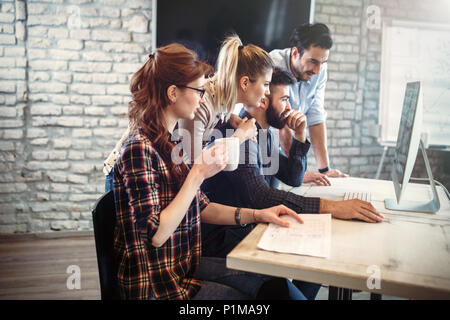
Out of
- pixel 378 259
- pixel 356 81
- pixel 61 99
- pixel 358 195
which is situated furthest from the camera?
pixel 356 81

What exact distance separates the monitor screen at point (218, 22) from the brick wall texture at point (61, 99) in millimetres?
198

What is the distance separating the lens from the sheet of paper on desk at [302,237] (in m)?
1.02

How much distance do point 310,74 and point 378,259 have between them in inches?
60.3

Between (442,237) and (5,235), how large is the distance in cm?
305

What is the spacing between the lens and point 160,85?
4.00ft

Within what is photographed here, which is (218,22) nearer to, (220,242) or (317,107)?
(317,107)

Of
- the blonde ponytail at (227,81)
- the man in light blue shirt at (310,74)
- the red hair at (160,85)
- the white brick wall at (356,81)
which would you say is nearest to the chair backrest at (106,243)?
the red hair at (160,85)

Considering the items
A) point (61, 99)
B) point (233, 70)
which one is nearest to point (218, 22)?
point (61, 99)

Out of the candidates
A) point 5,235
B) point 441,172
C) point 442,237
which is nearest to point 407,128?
point 442,237

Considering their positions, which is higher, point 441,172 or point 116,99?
point 116,99

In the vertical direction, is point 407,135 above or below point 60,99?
above

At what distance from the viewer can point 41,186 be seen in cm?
308

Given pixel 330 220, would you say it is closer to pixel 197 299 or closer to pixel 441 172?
pixel 197 299
